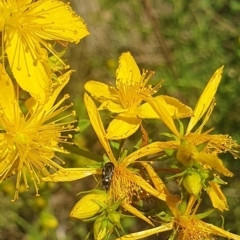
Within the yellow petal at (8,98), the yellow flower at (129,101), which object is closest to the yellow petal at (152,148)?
the yellow flower at (129,101)

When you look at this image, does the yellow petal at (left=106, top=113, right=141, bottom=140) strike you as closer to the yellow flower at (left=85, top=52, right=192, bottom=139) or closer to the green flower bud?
the yellow flower at (left=85, top=52, right=192, bottom=139)

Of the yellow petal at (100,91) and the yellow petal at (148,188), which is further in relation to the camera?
the yellow petal at (100,91)

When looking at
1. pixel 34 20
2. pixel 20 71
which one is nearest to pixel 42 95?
pixel 20 71

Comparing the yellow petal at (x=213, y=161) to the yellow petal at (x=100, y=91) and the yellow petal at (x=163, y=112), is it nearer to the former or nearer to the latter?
the yellow petal at (x=163, y=112)

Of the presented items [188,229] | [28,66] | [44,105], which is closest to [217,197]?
[188,229]

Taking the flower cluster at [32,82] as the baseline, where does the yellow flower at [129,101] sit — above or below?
below

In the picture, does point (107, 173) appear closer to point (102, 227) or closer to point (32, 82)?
point (102, 227)
